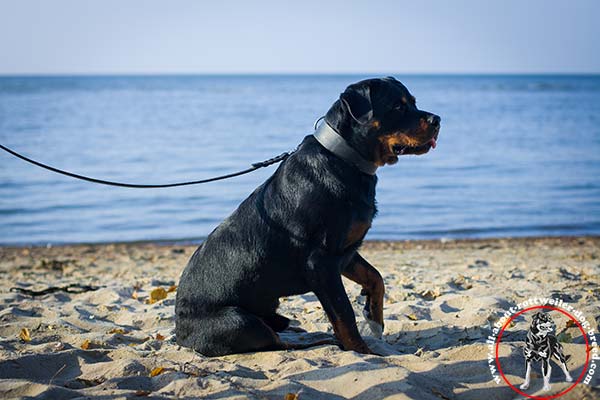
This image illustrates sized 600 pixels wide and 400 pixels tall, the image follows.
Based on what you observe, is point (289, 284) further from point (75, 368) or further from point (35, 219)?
point (35, 219)

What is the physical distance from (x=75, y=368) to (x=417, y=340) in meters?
2.44

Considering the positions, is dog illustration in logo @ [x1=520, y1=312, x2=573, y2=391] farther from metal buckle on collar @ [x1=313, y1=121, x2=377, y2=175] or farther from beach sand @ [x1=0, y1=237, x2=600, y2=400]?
metal buckle on collar @ [x1=313, y1=121, x2=377, y2=175]

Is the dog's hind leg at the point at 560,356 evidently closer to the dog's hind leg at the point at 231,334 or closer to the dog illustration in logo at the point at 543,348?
the dog illustration in logo at the point at 543,348

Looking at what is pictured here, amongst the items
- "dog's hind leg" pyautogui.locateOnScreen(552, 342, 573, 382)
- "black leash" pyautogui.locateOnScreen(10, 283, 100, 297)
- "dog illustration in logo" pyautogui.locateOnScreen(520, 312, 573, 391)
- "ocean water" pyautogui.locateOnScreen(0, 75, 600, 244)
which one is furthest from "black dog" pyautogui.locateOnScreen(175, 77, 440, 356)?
"ocean water" pyautogui.locateOnScreen(0, 75, 600, 244)

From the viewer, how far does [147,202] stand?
586 inches

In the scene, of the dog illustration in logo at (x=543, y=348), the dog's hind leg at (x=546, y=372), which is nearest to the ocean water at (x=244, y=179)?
the dog illustration in logo at (x=543, y=348)

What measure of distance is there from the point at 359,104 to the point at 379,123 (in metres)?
0.18

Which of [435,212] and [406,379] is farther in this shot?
[435,212]

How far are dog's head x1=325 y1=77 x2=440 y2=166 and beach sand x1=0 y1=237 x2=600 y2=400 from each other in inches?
53.9

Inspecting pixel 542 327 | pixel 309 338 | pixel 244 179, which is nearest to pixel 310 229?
pixel 309 338

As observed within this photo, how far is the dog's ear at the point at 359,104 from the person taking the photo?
4.52m

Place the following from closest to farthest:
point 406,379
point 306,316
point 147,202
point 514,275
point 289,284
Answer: point 406,379 < point 289,284 < point 306,316 < point 514,275 < point 147,202

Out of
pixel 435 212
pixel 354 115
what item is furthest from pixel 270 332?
pixel 435 212

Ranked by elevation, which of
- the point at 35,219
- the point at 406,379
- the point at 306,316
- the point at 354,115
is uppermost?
the point at 354,115
